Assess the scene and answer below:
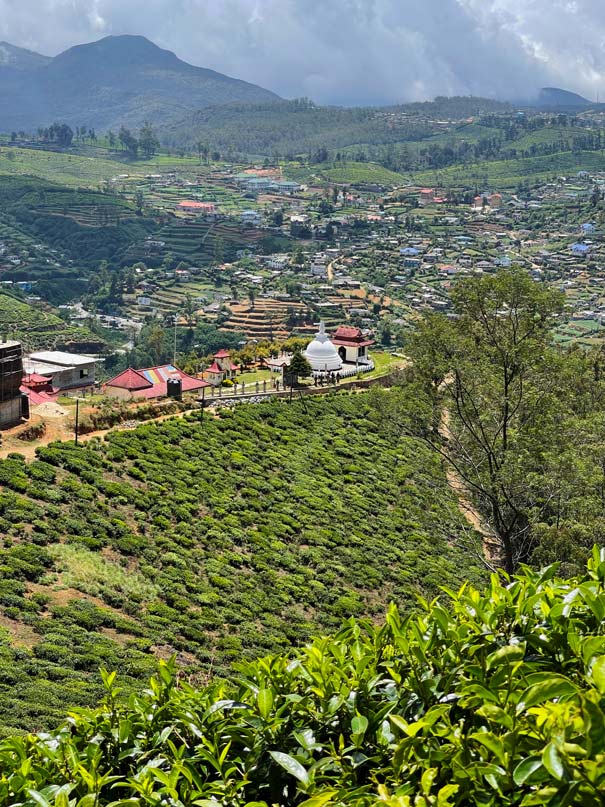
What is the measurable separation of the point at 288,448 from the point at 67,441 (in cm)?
697

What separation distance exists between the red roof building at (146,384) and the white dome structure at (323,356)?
223 inches

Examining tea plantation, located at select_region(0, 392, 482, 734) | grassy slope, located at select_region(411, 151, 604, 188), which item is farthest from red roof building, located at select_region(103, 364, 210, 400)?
grassy slope, located at select_region(411, 151, 604, 188)

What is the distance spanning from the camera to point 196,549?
639 inches

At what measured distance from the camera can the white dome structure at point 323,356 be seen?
103ft

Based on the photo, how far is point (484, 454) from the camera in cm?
1366

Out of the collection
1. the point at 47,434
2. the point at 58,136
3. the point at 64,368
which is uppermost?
the point at 58,136

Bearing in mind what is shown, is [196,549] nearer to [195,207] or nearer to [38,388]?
[38,388]

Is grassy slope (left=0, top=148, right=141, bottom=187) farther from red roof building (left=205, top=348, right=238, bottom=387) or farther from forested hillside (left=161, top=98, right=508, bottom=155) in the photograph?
red roof building (left=205, top=348, right=238, bottom=387)

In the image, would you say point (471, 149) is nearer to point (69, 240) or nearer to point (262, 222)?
point (262, 222)

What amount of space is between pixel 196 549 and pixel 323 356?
645 inches

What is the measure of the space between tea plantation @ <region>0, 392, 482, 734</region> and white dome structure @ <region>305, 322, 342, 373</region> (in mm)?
7099

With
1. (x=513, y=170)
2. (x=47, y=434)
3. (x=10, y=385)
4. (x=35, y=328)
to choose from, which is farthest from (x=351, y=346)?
(x=513, y=170)

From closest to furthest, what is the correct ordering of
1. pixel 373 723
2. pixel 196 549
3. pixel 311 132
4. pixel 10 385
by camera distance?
pixel 373 723, pixel 196 549, pixel 10 385, pixel 311 132

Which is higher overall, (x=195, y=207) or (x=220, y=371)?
(x=195, y=207)
